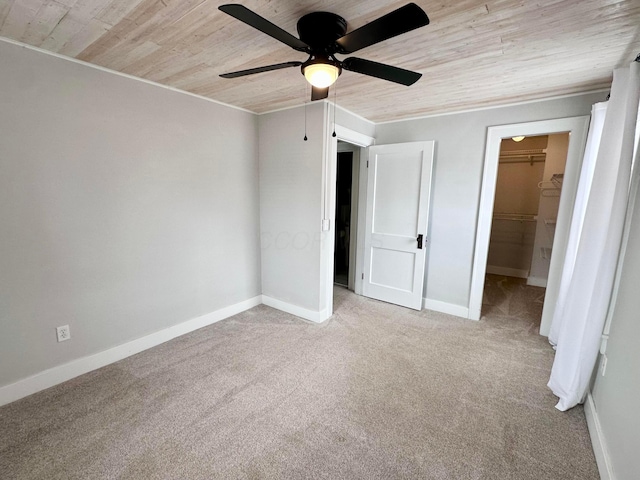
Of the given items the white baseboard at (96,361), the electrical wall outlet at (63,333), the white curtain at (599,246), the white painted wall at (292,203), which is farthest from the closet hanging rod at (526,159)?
the electrical wall outlet at (63,333)

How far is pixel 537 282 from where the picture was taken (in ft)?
15.0

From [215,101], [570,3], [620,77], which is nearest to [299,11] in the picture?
[570,3]

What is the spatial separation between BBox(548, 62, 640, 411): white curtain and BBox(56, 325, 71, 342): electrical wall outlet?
11.8 ft

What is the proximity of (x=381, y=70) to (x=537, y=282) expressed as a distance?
15.4 feet

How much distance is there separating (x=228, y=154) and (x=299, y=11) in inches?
75.5

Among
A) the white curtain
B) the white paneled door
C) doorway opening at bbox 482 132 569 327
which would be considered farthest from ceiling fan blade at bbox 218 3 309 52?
doorway opening at bbox 482 132 569 327

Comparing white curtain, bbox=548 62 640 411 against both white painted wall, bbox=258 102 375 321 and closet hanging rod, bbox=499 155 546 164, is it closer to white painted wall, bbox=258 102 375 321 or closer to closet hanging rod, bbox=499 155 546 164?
white painted wall, bbox=258 102 375 321

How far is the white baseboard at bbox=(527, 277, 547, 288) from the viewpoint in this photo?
452 centimetres

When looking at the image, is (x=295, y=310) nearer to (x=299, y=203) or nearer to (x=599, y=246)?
(x=299, y=203)

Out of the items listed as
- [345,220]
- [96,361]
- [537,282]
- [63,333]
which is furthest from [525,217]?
[63,333]

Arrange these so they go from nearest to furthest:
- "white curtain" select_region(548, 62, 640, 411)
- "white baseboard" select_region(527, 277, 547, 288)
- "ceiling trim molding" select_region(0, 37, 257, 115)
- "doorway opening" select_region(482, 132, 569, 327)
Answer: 1. "white curtain" select_region(548, 62, 640, 411)
2. "ceiling trim molding" select_region(0, 37, 257, 115)
3. "doorway opening" select_region(482, 132, 569, 327)
4. "white baseboard" select_region(527, 277, 547, 288)

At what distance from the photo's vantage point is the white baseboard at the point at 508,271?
4963 millimetres

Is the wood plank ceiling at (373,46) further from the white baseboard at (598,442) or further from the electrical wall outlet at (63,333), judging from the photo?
the white baseboard at (598,442)

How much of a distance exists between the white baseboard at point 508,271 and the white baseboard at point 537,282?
0.59 ft
